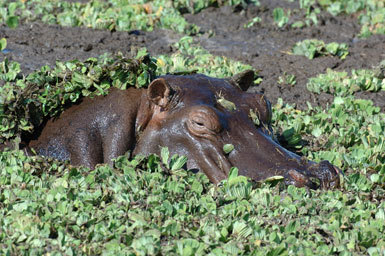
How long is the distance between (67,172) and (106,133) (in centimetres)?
53

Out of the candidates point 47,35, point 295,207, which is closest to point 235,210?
point 295,207

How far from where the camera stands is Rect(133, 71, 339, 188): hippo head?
19.5 ft

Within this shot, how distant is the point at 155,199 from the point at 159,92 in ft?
3.66

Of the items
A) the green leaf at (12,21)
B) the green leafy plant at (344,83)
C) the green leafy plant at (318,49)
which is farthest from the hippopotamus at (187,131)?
the green leafy plant at (318,49)

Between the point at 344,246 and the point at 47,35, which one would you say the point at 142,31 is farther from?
the point at 344,246

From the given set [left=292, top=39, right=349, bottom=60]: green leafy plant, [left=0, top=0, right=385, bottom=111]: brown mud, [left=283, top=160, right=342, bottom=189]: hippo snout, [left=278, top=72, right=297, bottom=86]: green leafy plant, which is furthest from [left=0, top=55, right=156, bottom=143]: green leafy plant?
[left=292, top=39, right=349, bottom=60]: green leafy plant

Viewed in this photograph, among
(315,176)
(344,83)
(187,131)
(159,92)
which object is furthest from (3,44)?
(315,176)

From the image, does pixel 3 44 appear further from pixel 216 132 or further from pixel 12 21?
pixel 216 132

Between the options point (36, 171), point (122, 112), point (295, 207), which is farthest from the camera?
point (122, 112)

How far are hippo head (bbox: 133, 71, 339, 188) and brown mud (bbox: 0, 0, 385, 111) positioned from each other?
148 cm

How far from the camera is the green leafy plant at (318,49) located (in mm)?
10000

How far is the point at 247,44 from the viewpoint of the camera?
10500 millimetres

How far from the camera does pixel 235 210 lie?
5.43 meters

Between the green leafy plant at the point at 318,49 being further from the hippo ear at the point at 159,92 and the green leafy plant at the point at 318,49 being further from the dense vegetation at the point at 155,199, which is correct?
the hippo ear at the point at 159,92
